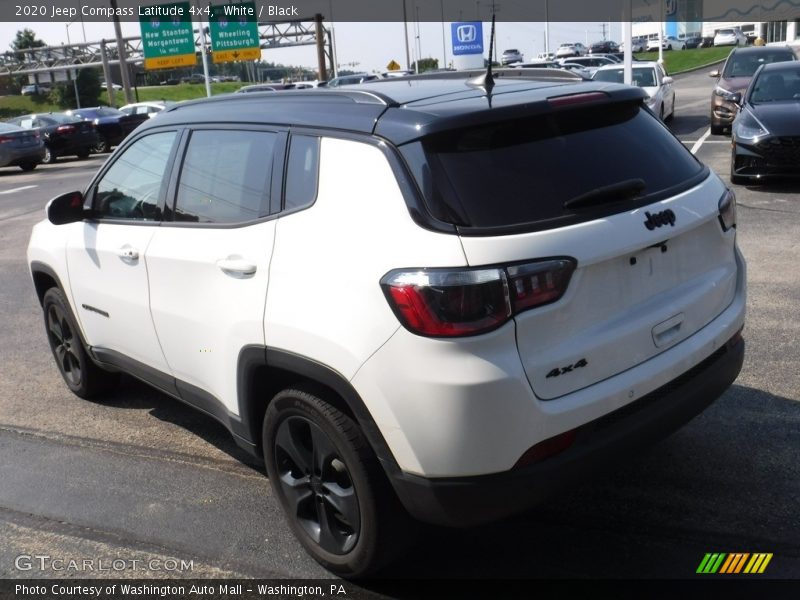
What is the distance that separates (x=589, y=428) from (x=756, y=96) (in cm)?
1057

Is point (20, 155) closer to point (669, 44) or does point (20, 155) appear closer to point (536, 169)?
point (536, 169)

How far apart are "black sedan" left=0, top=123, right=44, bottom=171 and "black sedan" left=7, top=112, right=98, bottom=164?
77cm

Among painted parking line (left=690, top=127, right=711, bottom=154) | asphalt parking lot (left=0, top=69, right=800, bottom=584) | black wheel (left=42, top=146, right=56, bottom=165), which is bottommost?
black wheel (left=42, top=146, right=56, bottom=165)

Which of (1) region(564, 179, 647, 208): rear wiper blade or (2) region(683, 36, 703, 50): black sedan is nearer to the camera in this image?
(1) region(564, 179, 647, 208): rear wiper blade

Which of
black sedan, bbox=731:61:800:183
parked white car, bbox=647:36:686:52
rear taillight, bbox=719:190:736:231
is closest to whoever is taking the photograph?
rear taillight, bbox=719:190:736:231

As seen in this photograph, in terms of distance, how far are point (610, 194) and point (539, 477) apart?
3.35ft

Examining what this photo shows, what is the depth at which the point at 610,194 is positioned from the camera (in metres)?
2.98

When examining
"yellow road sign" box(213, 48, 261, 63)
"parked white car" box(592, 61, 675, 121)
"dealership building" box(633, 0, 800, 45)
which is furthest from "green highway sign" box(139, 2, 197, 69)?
"dealership building" box(633, 0, 800, 45)

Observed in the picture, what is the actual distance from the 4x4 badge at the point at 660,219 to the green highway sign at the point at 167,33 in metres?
40.5

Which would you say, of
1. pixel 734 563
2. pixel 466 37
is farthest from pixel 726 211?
pixel 466 37

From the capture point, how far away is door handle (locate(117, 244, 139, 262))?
4.12 m

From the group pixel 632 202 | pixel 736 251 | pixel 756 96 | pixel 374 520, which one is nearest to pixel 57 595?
pixel 374 520

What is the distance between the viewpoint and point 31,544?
3730 millimetres

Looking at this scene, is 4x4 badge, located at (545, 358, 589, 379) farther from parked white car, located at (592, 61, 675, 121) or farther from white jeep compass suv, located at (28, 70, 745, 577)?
parked white car, located at (592, 61, 675, 121)
